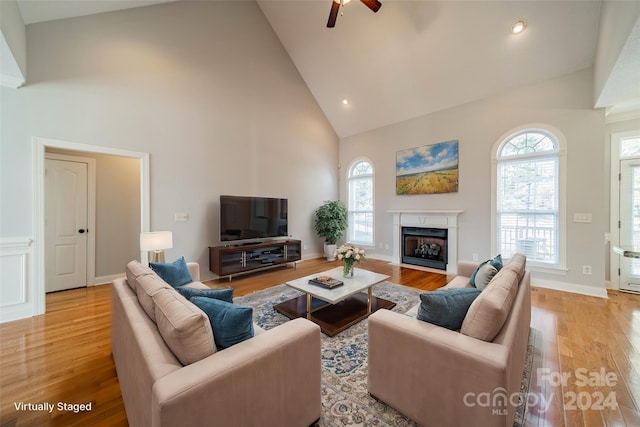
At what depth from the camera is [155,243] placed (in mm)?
3100

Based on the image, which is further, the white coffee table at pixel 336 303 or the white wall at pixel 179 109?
the white wall at pixel 179 109

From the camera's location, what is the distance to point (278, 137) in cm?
537

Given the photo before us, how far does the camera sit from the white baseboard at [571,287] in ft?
11.5

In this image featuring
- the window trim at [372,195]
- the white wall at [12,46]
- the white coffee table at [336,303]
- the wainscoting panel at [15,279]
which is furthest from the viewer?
the window trim at [372,195]

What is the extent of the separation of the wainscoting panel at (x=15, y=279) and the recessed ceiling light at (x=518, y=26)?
6.96 meters

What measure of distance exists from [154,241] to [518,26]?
5891 millimetres

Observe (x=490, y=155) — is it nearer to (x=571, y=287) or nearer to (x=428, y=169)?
(x=428, y=169)

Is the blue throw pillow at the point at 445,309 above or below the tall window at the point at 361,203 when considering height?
below

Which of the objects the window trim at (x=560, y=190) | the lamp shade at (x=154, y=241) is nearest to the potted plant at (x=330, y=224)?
the lamp shade at (x=154, y=241)

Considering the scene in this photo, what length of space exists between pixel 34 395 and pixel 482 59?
6520 mm

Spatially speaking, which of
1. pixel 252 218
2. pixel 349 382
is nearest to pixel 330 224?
pixel 252 218

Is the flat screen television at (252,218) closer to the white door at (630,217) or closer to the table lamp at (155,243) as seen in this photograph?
the table lamp at (155,243)

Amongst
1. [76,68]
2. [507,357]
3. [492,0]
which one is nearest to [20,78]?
[76,68]

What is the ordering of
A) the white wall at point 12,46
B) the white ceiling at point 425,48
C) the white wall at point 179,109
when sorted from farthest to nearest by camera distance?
the white ceiling at point 425,48, the white wall at point 179,109, the white wall at point 12,46
